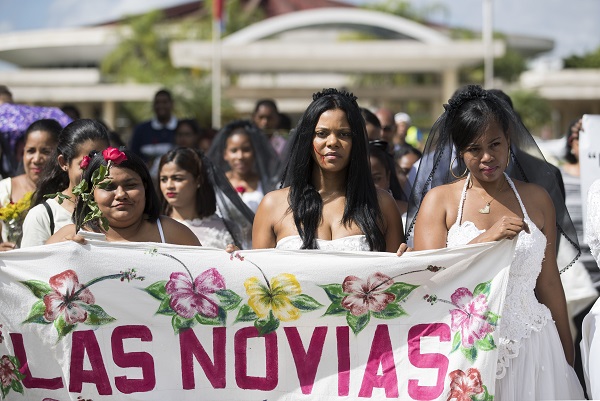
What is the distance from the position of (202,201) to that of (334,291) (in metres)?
2.36

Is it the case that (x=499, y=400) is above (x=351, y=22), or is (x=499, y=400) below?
below

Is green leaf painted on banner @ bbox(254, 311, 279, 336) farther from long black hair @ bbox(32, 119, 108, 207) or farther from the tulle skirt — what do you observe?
long black hair @ bbox(32, 119, 108, 207)

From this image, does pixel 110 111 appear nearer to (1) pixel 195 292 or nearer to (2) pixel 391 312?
(1) pixel 195 292

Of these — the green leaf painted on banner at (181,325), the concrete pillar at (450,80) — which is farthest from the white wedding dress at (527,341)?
the concrete pillar at (450,80)

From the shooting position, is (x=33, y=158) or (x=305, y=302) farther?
(x=33, y=158)

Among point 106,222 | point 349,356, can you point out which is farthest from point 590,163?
point 106,222

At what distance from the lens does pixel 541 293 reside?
178 inches

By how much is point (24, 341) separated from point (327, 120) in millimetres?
1782

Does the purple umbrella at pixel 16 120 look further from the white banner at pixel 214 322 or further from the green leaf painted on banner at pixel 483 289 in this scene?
the green leaf painted on banner at pixel 483 289

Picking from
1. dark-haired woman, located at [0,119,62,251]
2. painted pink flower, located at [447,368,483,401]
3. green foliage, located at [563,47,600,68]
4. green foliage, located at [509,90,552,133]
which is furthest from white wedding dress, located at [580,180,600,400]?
green foliage, located at [563,47,600,68]

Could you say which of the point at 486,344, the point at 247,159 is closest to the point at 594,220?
the point at 486,344

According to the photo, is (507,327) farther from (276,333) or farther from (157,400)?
(157,400)

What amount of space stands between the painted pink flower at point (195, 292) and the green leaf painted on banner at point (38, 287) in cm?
56

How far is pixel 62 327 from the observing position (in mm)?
4551
